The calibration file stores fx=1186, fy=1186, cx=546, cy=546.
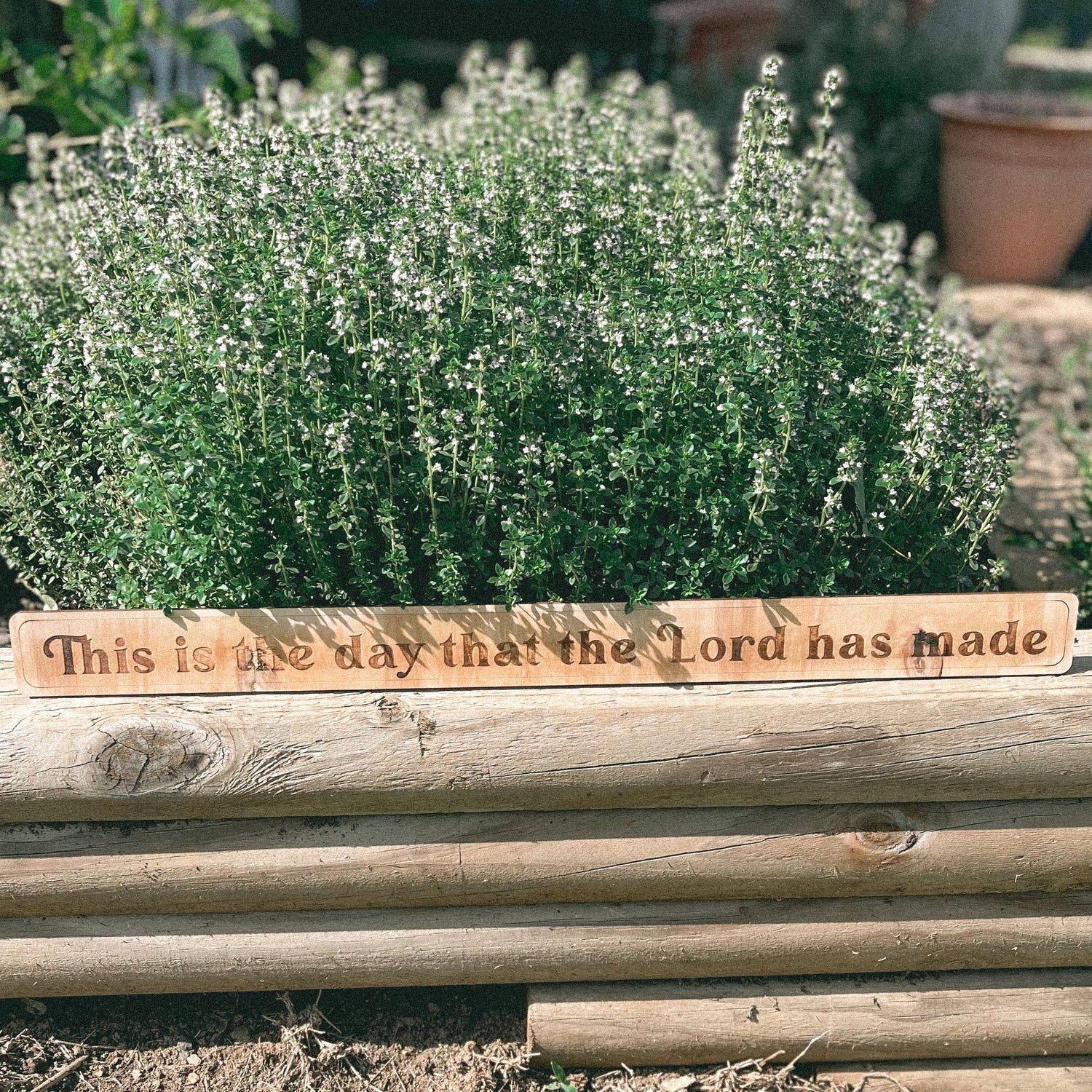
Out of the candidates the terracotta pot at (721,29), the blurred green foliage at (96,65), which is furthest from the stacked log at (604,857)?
the terracotta pot at (721,29)

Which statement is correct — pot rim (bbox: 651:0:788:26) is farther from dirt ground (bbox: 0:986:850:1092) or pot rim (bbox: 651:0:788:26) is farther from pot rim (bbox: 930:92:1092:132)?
dirt ground (bbox: 0:986:850:1092)

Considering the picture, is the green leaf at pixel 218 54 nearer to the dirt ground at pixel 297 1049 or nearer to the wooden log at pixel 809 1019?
the dirt ground at pixel 297 1049

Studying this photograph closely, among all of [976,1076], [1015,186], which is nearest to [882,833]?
[976,1076]

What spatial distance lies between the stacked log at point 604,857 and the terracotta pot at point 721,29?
6.29 m

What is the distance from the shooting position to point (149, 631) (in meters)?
2.19

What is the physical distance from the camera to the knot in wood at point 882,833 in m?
2.24

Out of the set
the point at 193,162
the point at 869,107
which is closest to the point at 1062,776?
the point at 193,162

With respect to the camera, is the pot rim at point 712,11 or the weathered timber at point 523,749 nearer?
the weathered timber at point 523,749

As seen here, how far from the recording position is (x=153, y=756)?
2.13 meters

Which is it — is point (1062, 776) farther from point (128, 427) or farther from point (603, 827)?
point (128, 427)

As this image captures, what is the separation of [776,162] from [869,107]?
5023 millimetres

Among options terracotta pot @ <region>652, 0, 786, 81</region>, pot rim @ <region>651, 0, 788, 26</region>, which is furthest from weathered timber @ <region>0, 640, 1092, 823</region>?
pot rim @ <region>651, 0, 788, 26</region>

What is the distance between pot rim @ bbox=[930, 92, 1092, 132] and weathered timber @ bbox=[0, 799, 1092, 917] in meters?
4.76

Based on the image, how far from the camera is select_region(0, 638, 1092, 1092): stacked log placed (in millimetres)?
2143
